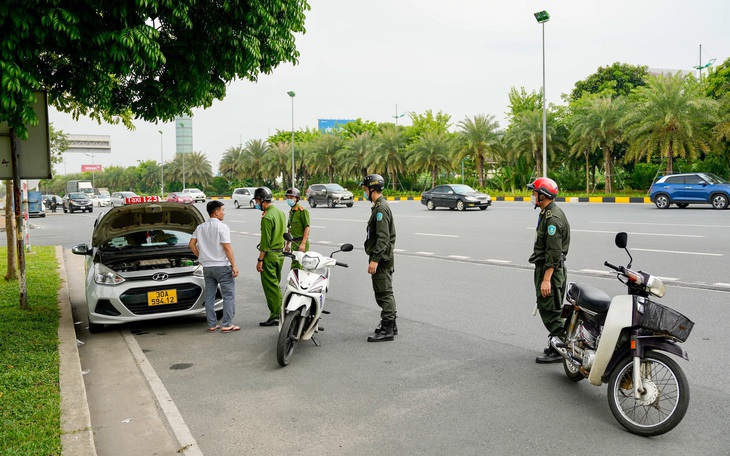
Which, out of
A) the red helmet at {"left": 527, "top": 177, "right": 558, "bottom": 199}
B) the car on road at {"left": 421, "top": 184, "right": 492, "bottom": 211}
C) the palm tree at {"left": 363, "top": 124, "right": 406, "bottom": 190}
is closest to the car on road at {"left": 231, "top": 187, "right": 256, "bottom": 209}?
the palm tree at {"left": 363, "top": 124, "right": 406, "bottom": 190}

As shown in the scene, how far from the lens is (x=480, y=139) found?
4600 centimetres

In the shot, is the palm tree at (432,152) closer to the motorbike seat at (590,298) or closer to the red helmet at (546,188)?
the red helmet at (546,188)

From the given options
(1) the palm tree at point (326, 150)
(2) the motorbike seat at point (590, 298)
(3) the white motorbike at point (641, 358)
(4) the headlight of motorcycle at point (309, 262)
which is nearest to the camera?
(3) the white motorbike at point (641, 358)

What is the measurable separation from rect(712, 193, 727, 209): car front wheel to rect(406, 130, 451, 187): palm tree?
26051 millimetres

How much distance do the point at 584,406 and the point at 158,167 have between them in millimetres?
105543

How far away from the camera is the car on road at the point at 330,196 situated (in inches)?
1441

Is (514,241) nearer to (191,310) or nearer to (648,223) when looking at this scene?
(648,223)

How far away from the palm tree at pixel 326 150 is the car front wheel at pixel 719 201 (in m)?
42.3

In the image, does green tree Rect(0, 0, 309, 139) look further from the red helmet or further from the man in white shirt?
the red helmet

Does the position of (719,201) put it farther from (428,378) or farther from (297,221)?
(428,378)

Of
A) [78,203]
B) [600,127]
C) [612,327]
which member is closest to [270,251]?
[612,327]

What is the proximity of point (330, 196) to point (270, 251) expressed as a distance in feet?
97.1

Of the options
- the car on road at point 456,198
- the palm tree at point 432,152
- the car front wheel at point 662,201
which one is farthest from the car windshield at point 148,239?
the palm tree at point 432,152

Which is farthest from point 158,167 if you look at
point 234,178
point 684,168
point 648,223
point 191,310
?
point 191,310
